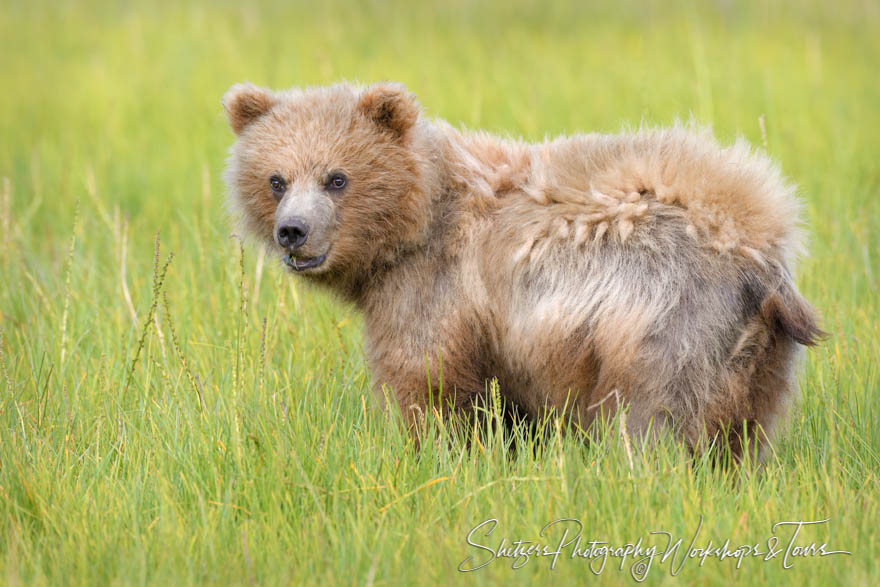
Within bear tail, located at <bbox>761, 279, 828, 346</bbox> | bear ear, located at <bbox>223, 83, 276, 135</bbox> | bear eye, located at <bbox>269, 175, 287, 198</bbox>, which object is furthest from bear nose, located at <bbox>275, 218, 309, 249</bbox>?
bear tail, located at <bbox>761, 279, 828, 346</bbox>

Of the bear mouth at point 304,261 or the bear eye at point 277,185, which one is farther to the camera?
the bear eye at point 277,185

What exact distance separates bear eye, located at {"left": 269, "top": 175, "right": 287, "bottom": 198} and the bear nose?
0.33 m

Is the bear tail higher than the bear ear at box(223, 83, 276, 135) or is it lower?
lower

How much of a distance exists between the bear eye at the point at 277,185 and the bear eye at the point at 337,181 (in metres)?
0.21

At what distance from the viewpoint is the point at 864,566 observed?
3312 millimetres

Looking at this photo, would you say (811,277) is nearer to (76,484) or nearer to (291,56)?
(76,484)

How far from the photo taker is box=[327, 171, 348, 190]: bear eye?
453cm

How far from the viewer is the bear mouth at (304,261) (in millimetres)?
4488

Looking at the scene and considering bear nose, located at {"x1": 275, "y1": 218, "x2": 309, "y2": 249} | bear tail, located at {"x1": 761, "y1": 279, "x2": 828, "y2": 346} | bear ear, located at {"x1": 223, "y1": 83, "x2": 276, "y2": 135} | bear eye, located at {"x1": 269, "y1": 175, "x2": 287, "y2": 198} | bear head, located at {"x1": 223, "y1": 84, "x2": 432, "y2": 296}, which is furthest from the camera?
bear ear, located at {"x1": 223, "y1": 83, "x2": 276, "y2": 135}

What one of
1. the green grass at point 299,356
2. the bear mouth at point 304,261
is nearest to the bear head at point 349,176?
the bear mouth at point 304,261

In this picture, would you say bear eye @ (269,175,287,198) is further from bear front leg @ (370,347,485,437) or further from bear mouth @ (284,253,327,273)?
bear front leg @ (370,347,485,437)

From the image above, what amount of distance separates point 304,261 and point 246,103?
2.81 ft

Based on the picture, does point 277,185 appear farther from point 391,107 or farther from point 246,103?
point 391,107

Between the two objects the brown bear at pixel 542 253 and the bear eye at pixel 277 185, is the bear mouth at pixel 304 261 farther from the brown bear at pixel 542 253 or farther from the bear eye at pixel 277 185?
the bear eye at pixel 277 185
